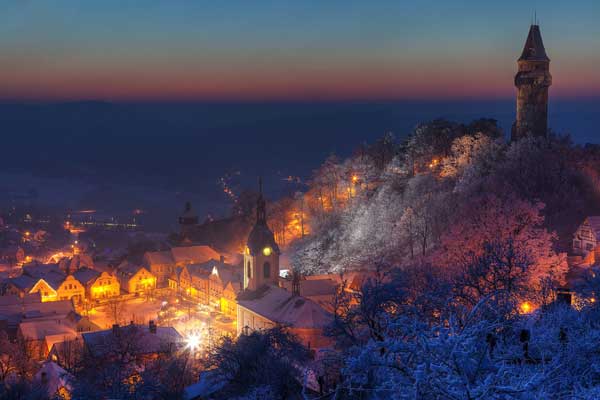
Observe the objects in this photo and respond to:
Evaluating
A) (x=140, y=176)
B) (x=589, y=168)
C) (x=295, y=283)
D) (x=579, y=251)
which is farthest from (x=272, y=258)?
(x=140, y=176)

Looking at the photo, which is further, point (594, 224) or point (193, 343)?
point (594, 224)

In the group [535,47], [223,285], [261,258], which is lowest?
[223,285]

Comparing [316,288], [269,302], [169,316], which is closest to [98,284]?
[169,316]

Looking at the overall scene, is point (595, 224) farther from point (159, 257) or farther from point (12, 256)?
point (12, 256)

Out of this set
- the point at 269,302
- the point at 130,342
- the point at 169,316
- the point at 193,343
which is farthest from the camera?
the point at 169,316

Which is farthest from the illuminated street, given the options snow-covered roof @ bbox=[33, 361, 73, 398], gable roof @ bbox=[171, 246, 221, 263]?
snow-covered roof @ bbox=[33, 361, 73, 398]

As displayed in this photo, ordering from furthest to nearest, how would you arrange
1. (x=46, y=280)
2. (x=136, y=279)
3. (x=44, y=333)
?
(x=136, y=279) → (x=46, y=280) → (x=44, y=333)

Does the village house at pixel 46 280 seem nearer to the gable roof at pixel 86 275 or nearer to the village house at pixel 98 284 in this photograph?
the gable roof at pixel 86 275
